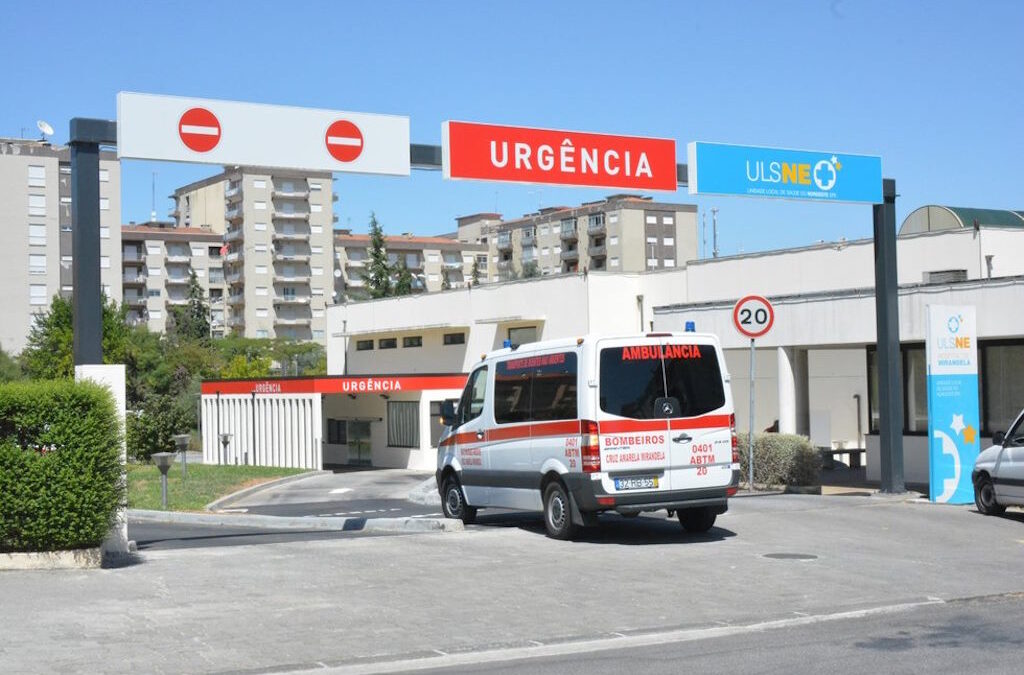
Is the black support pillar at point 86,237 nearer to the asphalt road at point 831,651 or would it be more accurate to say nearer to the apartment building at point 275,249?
the asphalt road at point 831,651

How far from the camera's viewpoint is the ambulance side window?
54.5 ft

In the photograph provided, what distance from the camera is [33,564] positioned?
38.3 ft

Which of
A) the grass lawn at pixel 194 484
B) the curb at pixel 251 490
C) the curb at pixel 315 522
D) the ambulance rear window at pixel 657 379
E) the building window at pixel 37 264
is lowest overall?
the curb at pixel 251 490

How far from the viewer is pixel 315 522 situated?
1853 centimetres

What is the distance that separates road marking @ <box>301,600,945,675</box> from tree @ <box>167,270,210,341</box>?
97.2 metres

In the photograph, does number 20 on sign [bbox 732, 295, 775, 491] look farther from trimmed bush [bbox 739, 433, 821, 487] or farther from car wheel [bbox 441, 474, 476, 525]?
car wheel [bbox 441, 474, 476, 525]

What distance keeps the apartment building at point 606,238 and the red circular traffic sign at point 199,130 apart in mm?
98209

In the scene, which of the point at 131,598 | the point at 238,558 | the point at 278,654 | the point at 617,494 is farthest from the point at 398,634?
the point at 617,494

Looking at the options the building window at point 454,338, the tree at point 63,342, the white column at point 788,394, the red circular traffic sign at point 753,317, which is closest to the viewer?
the red circular traffic sign at point 753,317

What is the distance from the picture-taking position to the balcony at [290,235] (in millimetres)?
121438

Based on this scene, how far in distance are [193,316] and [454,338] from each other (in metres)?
65.2

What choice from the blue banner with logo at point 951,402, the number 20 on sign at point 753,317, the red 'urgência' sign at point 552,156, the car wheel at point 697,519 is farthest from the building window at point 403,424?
the car wheel at point 697,519

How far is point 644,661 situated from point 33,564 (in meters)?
6.31

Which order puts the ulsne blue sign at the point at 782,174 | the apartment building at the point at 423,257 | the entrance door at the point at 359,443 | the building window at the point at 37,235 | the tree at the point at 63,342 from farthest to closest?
the apartment building at the point at 423,257, the building window at the point at 37,235, the tree at the point at 63,342, the entrance door at the point at 359,443, the ulsne blue sign at the point at 782,174
